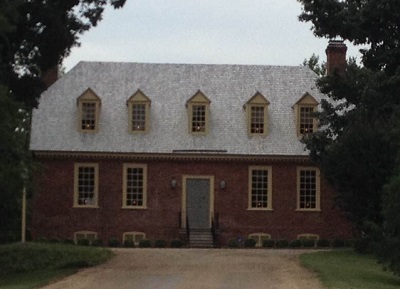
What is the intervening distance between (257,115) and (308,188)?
415 cm

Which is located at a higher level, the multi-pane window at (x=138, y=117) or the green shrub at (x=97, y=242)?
the multi-pane window at (x=138, y=117)

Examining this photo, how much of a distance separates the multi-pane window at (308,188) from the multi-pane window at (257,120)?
8.79 ft

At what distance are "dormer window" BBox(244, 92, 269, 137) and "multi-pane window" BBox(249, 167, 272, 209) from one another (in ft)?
5.87

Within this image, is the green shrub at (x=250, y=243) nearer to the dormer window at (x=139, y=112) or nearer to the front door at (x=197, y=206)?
the front door at (x=197, y=206)

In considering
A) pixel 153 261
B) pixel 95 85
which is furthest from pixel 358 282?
pixel 95 85

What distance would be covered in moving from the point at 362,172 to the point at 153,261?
8.08 m

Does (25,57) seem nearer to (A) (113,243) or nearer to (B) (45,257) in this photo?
(B) (45,257)

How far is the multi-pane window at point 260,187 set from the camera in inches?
1992

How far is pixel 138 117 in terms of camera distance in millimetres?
51250

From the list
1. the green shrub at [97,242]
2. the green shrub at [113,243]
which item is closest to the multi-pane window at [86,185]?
the green shrub at [97,242]

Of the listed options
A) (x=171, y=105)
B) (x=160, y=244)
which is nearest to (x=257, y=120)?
(x=171, y=105)

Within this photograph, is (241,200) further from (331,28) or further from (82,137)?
(331,28)

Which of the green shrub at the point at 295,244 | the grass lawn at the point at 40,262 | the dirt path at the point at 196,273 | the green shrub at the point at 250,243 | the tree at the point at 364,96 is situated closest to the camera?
the dirt path at the point at 196,273

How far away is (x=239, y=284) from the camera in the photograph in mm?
25797
